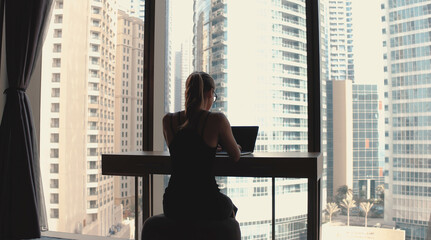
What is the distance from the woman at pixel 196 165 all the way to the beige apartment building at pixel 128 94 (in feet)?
4.16

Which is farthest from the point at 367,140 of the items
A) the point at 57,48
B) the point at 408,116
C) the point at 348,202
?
the point at 57,48

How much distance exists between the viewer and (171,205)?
181 cm

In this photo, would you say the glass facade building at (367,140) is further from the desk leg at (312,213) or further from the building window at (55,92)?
the building window at (55,92)

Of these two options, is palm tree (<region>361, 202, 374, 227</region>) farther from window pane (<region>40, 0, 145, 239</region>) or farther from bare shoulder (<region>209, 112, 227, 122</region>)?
window pane (<region>40, 0, 145, 239</region>)

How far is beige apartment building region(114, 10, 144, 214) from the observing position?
3094 mm

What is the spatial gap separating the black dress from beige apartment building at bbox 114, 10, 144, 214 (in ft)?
4.30

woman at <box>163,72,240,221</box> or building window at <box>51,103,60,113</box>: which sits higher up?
building window at <box>51,103,60,113</box>

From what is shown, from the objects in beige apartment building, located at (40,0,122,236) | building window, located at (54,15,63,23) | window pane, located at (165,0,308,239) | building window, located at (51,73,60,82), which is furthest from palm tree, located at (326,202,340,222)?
building window, located at (54,15,63,23)

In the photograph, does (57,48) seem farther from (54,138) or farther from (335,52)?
(335,52)

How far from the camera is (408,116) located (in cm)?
241

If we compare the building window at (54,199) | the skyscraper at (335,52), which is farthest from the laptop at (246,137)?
the building window at (54,199)

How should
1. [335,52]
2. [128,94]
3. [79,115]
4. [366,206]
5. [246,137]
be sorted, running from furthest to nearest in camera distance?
[79,115] → [128,94] → [335,52] → [366,206] → [246,137]

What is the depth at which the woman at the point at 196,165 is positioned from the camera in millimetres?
1788

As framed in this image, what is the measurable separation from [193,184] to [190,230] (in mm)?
207
